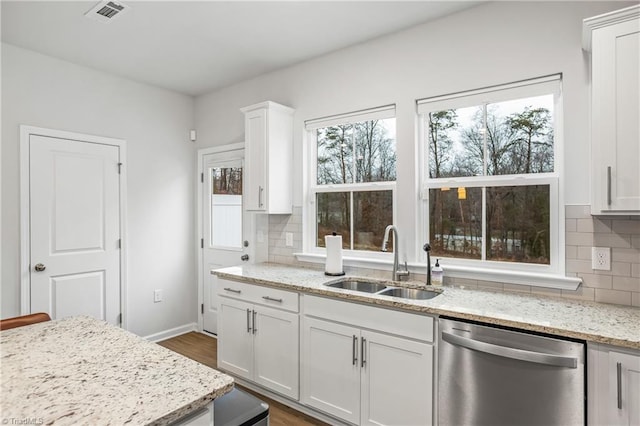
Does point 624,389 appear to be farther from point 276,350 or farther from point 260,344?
point 260,344

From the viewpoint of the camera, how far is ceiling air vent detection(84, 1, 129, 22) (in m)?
2.39

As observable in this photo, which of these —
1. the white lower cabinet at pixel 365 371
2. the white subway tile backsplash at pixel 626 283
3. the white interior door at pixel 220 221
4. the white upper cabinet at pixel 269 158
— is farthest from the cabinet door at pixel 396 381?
the white interior door at pixel 220 221

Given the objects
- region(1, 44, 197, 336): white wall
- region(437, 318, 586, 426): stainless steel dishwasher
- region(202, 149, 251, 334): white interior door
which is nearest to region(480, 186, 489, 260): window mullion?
region(437, 318, 586, 426): stainless steel dishwasher

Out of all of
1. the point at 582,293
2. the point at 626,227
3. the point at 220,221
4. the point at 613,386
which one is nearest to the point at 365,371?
the point at 613,386

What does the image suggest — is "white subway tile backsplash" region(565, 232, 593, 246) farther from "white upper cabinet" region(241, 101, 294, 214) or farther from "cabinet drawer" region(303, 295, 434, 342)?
"white upper cabinet" region(241, 101, 294, 214)

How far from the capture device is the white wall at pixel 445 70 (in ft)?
6.98

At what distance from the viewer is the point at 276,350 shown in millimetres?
2680

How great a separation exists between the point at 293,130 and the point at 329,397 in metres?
2.29

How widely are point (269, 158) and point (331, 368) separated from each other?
1.81 meters

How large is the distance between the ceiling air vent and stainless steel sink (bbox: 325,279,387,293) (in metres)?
2.37

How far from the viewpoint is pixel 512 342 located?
173 cm

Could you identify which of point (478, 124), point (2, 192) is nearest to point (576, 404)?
point (478, 124)

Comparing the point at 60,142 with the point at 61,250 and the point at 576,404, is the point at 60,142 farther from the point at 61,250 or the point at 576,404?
the point at 576,404

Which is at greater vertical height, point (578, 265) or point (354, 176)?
point (354, 176)
